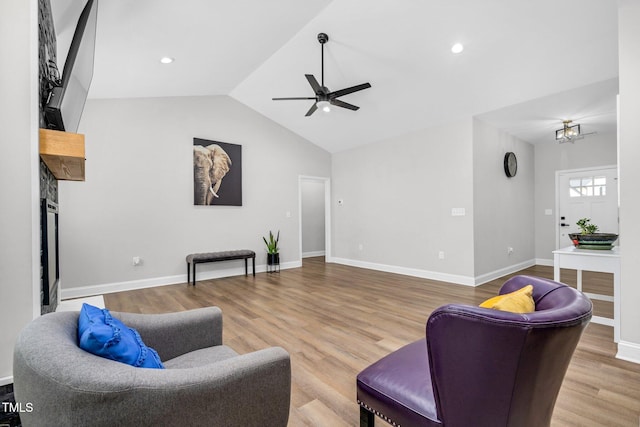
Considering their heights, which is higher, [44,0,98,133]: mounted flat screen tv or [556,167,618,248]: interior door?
[44,0,98,133]: mounted flat screen tv

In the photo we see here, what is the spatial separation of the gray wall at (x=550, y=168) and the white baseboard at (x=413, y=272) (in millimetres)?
2973

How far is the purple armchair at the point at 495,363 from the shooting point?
924mm

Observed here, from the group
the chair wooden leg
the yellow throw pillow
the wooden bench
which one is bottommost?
the chair wooden leg

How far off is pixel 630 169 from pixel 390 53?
107 inches

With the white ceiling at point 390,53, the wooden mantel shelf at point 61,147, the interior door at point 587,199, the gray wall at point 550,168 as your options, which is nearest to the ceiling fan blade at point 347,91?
the white ceiling at point 390,53

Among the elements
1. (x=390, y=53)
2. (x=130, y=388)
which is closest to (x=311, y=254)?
(x=390, y=53)

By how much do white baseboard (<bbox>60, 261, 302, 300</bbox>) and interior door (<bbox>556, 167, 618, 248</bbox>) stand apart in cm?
628

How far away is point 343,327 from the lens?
10.0ft

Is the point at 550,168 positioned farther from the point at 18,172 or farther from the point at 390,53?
the point at 18,172

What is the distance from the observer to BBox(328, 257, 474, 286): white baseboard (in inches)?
189

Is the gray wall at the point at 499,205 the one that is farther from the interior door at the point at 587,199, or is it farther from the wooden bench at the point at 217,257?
the wooden bench at the point at 217,257

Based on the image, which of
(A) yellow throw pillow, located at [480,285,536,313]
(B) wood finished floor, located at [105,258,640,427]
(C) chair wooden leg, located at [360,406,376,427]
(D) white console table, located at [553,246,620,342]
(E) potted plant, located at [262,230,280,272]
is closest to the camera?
(A) yellow throw pillow, located at [480,285,536,313]

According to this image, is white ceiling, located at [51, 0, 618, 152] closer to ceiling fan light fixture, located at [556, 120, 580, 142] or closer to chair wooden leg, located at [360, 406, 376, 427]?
ceiling fan light fixture, located at [556, 120, 580, 142]

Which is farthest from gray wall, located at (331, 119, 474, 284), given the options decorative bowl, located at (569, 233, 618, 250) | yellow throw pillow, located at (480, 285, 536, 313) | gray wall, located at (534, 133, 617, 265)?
yellow throw pillow, located at (480, 285, 536, 313)
